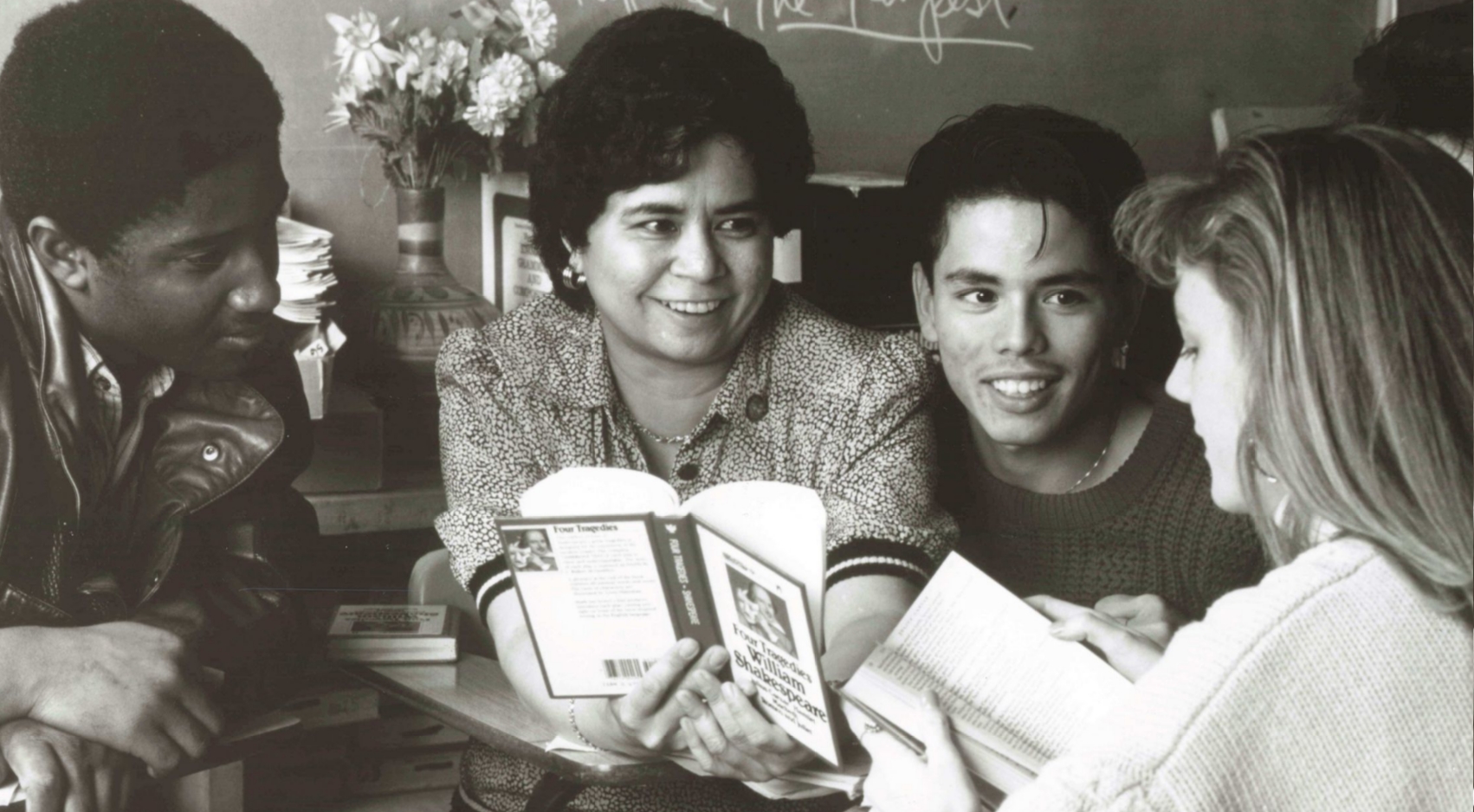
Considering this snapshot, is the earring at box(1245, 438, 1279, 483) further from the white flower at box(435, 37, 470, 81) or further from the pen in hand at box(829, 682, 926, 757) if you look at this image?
the white flower at box(435, 37, 470, 81)

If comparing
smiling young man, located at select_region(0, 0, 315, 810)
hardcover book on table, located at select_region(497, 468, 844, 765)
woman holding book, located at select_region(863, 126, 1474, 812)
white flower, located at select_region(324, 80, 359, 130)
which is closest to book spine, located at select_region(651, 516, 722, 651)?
hardcover book on table, located at select_region(497, 468, 844, 765)

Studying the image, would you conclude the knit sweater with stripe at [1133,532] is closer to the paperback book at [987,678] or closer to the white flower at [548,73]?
the paperback book at [987,678]

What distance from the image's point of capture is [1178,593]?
174 centimetres

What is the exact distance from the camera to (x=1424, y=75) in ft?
5.83

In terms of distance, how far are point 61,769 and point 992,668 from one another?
1.00m

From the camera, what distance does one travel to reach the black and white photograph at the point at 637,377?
1.39 m

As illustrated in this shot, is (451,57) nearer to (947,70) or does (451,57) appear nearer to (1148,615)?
(947,70)

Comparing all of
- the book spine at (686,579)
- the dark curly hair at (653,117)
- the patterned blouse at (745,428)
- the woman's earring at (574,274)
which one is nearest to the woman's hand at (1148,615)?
the patterned blouse at (745,428)

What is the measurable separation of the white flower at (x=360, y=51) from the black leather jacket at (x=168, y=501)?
0.36 meters

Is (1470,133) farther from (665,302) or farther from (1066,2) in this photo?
(665,302)

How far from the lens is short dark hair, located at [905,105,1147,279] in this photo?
166cm

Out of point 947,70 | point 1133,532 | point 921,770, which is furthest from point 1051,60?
point 921,770

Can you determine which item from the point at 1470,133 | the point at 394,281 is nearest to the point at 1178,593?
the point at 1470,133

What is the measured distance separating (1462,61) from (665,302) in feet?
3.63
